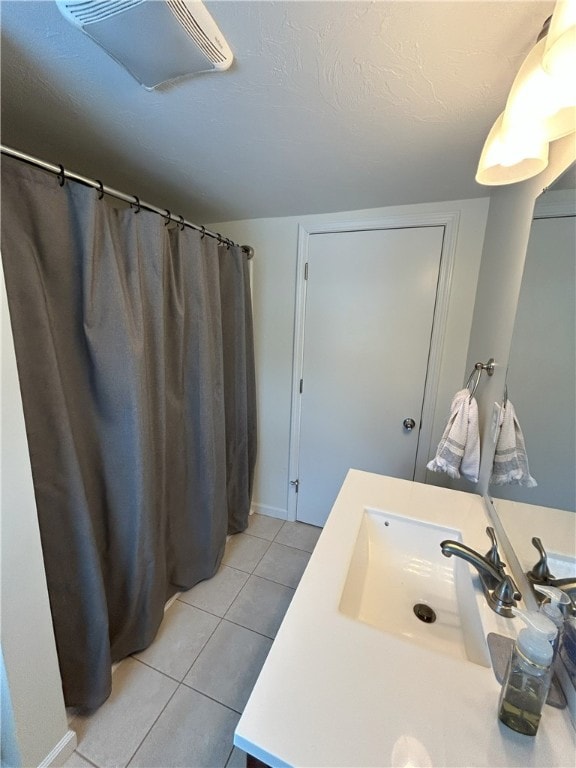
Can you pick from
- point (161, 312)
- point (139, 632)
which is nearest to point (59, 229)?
point (161, 312)

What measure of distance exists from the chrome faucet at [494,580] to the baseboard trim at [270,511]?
5.41 ft

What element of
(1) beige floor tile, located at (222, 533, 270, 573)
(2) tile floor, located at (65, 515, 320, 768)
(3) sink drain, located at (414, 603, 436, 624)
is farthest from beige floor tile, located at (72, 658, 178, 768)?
(3) sink drain, located at (414, 603, 436, 624)

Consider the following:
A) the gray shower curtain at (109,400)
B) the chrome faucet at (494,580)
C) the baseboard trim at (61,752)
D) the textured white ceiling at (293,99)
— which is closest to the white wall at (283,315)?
the textured white ceiling at (293,99)

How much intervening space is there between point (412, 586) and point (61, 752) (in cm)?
129

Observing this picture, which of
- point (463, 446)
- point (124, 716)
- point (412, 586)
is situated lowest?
point (124, 716)

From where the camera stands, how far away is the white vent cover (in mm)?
606

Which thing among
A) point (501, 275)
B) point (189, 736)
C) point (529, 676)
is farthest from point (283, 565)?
point (501, 275)

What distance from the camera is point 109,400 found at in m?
1.12

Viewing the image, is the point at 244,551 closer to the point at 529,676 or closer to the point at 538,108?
the point at 529,676

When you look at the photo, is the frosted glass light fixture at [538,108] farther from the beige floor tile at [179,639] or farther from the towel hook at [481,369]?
the beige floor tile at [179,639]

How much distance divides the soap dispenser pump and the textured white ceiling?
3.90 feet

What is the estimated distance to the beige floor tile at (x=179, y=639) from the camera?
1.33 metres

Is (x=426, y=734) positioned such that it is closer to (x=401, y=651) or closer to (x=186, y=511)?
(x=401, y=651)

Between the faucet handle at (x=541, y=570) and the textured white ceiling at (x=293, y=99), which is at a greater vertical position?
the textured white ceiling at (x=293, y=99)
